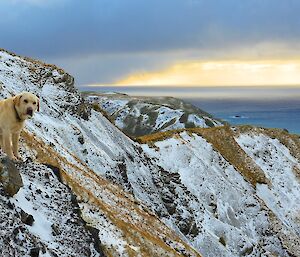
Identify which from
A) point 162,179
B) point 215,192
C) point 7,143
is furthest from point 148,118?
point 7,143

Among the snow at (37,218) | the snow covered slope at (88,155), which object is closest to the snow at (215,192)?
the snow covered slope at (88,155)

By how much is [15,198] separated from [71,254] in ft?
9.15

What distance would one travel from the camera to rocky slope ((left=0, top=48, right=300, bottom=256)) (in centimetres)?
2395

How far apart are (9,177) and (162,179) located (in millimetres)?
34512

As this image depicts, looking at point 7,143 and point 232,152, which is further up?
point 7,143

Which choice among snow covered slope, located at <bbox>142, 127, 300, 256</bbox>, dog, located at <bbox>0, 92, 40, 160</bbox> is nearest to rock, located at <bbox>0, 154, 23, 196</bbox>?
dog, located at <bbox>0, 92, 40, 160</bbox>

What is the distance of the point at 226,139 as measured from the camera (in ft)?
222

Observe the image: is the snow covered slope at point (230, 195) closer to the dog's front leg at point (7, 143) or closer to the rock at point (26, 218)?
the rock at point (26, 218)

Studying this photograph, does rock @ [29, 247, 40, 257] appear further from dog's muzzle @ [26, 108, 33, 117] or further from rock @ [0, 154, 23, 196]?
dog's muzzle @ [26, 108, 33, 117]

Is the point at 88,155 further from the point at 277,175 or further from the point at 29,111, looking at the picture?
the point at 277,175

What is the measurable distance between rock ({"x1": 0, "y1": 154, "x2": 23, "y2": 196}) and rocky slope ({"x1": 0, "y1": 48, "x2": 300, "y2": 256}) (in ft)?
1.32

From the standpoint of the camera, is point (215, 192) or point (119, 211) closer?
point (119, 211)

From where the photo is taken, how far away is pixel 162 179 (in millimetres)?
48500

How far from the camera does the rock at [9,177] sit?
1472 cm
